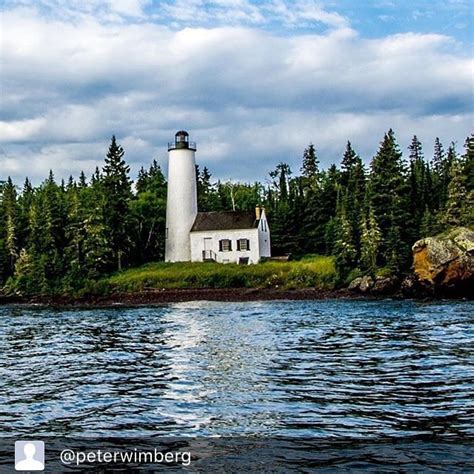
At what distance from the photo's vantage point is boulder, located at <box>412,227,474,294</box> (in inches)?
1999

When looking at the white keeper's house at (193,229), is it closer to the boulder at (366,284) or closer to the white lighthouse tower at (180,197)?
the white lighthouse tower at (180,197)

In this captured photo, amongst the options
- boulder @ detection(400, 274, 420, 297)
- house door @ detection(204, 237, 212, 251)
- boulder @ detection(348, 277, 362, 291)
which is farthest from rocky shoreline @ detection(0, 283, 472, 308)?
house door @ detection(204, 237, 212, 251)

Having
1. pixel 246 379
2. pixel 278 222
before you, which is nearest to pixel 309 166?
pixel 278 222

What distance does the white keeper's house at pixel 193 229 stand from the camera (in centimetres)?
7412

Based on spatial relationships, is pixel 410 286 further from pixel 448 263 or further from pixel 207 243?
pixel 207 243

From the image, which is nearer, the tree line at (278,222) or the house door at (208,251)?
the tree line at (278,222)

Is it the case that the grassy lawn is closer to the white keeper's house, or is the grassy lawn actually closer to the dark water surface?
the white keeper's house

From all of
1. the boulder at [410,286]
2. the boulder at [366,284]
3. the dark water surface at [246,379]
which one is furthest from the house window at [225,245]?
the dark water surface at [246,379]

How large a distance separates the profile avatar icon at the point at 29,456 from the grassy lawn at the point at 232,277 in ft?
175

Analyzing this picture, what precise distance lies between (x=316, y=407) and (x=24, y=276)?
61495 millimetres

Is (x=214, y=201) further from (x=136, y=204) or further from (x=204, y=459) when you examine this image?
(x=204, y=459)

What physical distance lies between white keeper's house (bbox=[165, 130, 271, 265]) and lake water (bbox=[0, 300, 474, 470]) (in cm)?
3964

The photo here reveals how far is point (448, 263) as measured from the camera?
51.2 m

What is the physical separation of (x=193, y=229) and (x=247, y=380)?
2266 inches
